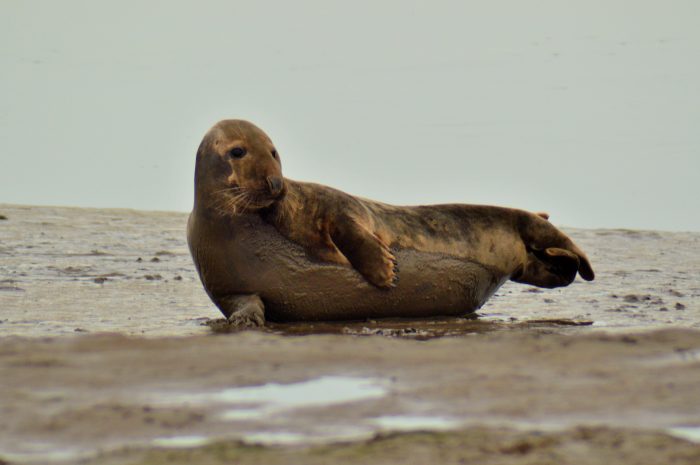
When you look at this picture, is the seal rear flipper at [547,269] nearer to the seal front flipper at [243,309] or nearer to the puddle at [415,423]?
the seal front flipper at [243,309]

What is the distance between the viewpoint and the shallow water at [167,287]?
19.9 ft

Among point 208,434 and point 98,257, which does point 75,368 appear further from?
point 98,257

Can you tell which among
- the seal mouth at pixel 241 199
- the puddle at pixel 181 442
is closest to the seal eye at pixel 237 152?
the seal mouth at pixel 241 199

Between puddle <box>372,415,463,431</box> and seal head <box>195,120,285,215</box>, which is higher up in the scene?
seal head <box>195,120,285,215</box>

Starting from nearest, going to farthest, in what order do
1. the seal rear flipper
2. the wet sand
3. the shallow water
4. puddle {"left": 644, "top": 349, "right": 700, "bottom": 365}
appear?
the wet sand < puddle {"left": 644, "top": 349, "right": 700, "bottom": 365} < the shallow water < the seal rear flipper

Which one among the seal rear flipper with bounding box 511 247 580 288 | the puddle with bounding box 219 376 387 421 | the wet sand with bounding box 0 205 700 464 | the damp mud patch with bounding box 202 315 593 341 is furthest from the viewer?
the seal rear flipper with bounding box 511 247 580 288

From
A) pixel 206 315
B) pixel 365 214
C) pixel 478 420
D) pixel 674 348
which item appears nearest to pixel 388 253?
pixel 365 214

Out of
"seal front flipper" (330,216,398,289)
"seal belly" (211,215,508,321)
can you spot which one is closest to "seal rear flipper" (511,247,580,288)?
"seal belly" (211,215,508,321)

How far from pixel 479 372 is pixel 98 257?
203 inches

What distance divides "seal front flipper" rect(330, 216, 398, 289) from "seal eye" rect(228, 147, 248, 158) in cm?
51

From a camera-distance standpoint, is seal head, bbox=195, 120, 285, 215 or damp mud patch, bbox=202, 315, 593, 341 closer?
damp mud patch, bbox=202, 315, 593, 341

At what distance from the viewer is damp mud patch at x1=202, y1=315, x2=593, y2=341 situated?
5.71 m

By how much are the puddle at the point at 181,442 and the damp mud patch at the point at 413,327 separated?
2.24 metres

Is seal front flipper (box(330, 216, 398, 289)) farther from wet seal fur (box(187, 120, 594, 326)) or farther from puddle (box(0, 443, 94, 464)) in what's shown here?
puddle (box(0, 443, 94, 464))
